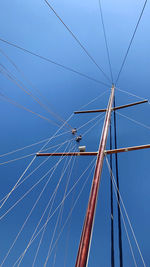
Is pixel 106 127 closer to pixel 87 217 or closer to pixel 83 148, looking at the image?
pixel 83 148

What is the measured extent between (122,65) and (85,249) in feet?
46.6

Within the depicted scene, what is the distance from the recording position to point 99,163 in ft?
14.6

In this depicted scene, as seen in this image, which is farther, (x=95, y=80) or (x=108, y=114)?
(x=95, y=80)

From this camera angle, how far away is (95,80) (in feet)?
47.4

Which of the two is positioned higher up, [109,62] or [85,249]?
[109,62]

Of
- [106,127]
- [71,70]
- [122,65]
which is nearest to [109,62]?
[122,65]

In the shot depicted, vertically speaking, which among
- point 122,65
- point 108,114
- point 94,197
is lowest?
point 94,197

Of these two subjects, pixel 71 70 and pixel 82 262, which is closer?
pixel 82 262

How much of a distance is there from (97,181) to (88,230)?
1143 mm

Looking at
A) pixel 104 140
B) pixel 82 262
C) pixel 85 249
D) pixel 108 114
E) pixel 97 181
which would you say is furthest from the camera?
pixel 108 114

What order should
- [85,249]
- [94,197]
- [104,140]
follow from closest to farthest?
1. [85,249]
2. [94,197]
3. [104,140]

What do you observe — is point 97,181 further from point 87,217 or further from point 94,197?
point 87,217

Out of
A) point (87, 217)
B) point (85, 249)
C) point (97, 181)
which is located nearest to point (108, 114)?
point (97, 181)

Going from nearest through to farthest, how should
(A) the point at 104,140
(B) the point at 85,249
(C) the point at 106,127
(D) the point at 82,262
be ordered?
1. (D) the point at 82,262
2. (B) the point at 85,249
3. (A) the point at 104,140
4. (C) the point at 106,127
